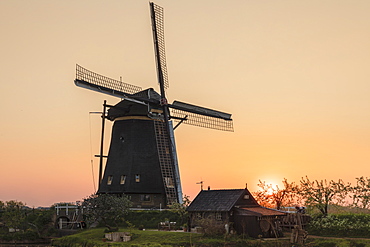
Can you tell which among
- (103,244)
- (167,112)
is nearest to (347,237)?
(103,244)

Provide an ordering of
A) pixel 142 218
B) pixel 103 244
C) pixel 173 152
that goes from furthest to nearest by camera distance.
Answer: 1. pixel 173 152
2. pixel 142 218
3. pixel 103 244

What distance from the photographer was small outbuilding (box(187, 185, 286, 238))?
1437 inches

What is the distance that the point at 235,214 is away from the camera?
37.6m

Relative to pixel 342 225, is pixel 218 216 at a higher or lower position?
higher

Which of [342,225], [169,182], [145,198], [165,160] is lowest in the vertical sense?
[342,225]

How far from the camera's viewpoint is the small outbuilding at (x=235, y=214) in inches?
1437

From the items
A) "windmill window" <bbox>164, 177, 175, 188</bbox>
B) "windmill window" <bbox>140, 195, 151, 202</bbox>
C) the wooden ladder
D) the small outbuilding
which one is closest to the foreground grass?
the small outbuilding

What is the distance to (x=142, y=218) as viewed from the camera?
46.4 m

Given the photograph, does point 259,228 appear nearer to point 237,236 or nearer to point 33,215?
point 237,236

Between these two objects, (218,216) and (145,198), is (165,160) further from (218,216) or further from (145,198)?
(218,216)

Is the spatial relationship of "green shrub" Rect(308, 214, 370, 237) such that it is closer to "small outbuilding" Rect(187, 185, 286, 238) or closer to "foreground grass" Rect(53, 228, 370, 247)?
"foreground grass" Rect(53, 228, 370, 247)

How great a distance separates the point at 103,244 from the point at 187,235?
6.74 metres

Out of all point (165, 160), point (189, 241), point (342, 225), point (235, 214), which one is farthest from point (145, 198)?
point (342, 225)

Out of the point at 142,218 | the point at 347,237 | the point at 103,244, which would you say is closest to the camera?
the point at 347,237
